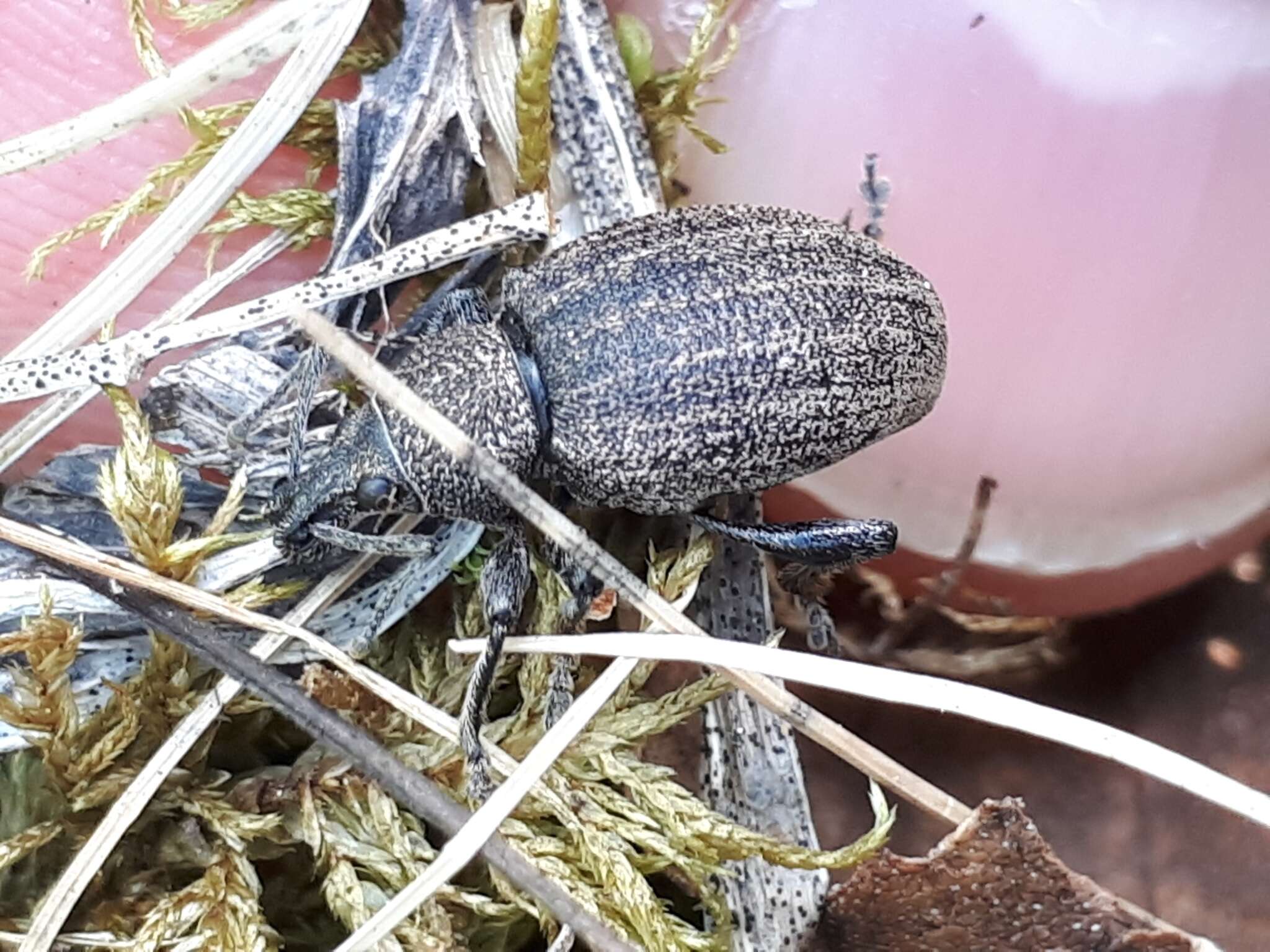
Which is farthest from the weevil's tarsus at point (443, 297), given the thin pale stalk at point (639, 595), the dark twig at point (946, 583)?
the dark twig at point (946, 583)

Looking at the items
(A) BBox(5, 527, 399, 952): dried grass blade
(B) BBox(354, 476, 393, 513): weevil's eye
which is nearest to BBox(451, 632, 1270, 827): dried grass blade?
(B) BBox(354, 476, 393, 513): weevil's eye

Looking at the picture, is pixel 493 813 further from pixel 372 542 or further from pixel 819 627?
pixel 819 627

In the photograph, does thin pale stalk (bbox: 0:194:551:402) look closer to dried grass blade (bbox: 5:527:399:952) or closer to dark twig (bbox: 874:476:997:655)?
dried grass blade (bbox: 5:527:399:952)

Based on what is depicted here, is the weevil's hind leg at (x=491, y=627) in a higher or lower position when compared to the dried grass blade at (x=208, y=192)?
lower

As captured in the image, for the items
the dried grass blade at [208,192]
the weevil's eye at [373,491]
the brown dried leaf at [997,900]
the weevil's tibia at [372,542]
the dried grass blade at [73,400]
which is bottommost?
the brown dried leaf at [997,900]

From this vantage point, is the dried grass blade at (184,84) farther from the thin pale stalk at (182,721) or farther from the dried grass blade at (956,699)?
the dried grass blade at (956,699)

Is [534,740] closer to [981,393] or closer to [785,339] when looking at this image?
[785,339]

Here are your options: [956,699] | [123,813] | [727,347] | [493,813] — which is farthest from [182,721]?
[956,699]
